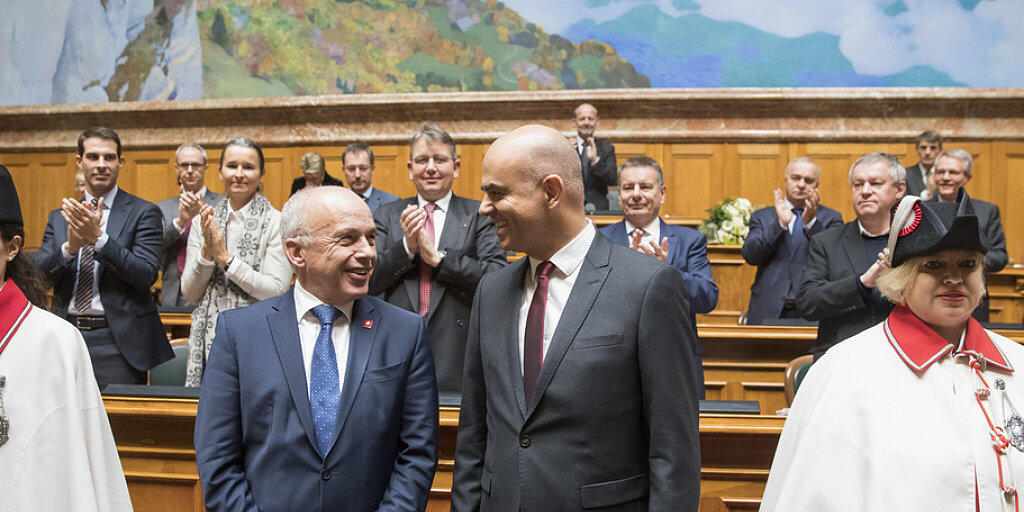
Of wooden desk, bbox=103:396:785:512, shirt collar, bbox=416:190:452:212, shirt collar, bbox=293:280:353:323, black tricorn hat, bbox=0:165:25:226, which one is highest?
shirt collar, bbox=416:190:452:212

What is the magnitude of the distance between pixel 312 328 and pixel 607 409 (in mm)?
822

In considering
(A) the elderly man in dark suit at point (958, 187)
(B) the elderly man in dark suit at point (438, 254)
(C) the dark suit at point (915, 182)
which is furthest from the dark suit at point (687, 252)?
(C) the dark suit at point (915, 182)

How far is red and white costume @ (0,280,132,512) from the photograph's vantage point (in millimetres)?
1780

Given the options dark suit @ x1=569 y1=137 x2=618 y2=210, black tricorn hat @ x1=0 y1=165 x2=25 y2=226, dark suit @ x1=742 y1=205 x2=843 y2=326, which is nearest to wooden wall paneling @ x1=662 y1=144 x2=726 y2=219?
dark suit @ x1=569 y1=137 x2=618 y2=210

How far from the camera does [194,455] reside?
272 cm

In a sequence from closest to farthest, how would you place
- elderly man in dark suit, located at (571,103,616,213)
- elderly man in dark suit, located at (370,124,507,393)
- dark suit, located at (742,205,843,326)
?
elderly man in dark suit, located at (370,124,507,393) → dark suit, located at (742,205,843,326) → elderly man in dark suit, located at (571,103,616,213)

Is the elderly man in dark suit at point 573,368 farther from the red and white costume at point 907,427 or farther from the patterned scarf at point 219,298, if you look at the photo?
the patterned scarf at point 219,298

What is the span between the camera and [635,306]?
5.77ft

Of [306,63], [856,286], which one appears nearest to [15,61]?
[306,63]

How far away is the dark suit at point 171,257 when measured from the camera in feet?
14.9

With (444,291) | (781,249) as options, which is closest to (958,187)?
(781,249)

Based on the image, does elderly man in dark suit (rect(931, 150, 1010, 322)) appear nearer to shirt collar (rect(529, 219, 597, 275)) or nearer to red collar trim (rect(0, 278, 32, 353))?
shirt collar (rect(529, 219, 597, 275))

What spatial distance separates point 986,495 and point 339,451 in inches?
54.9

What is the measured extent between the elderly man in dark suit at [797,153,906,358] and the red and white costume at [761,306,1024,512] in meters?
1.24
